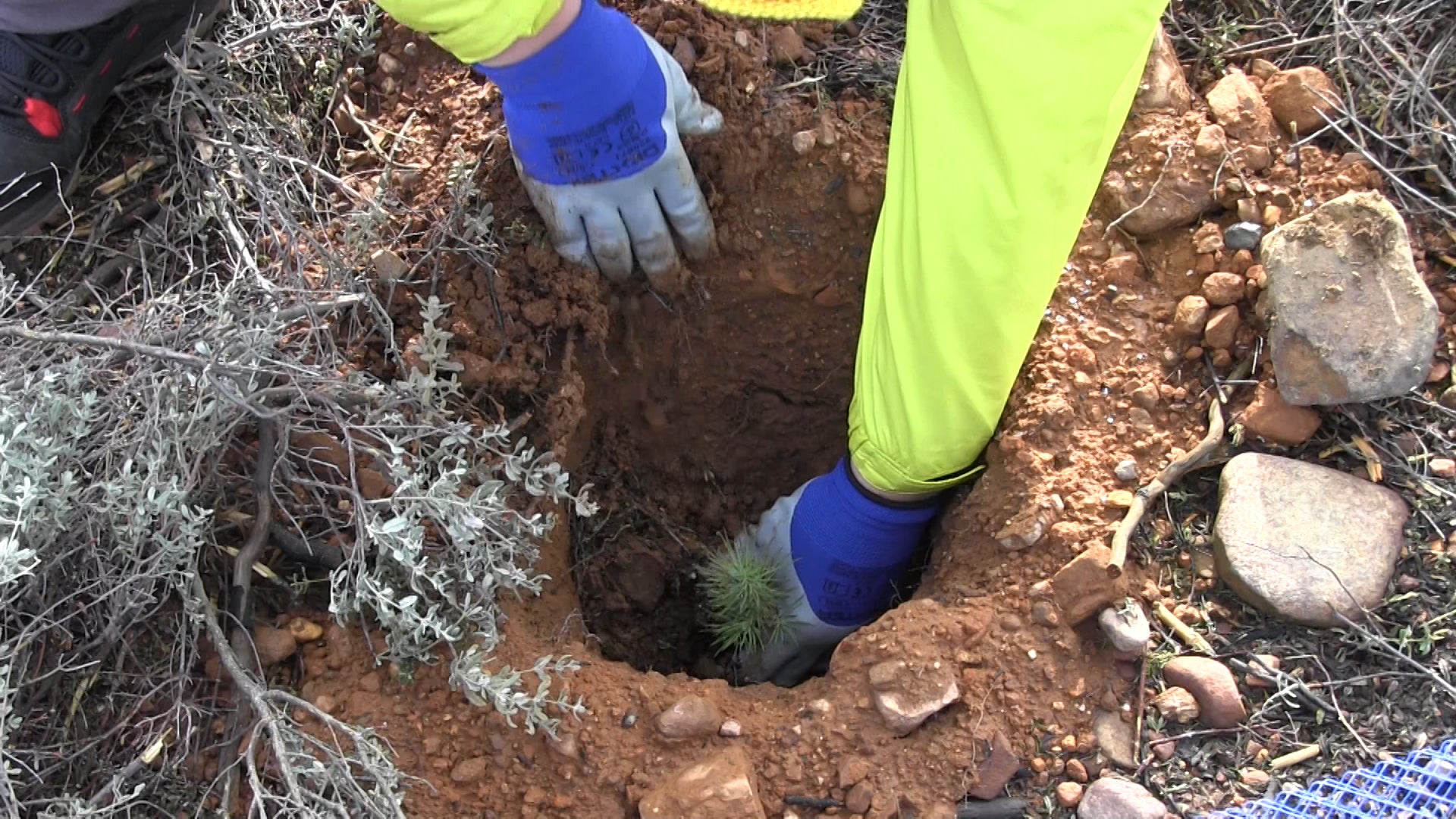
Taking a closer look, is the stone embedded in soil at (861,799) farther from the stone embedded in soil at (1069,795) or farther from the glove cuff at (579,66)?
the glove cuff at (579,66)

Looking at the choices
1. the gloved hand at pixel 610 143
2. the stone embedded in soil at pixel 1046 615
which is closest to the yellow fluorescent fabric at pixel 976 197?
the stone embedded in soil at pixel 1046 615

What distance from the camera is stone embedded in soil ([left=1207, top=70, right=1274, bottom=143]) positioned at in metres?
1.91

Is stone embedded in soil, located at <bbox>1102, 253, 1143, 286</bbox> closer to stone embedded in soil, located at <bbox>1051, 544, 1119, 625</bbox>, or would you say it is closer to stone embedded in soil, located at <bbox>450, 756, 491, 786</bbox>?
stone embedded in soil, located at <bbox>1051, 544, 1119, 625</bbox>

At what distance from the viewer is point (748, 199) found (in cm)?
210

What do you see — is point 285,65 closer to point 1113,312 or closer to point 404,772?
point 404,772

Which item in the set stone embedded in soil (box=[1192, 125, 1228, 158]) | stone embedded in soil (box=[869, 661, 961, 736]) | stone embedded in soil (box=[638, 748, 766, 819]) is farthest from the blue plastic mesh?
stone embedded in soil (box=[1192, 125, 1228, 158])

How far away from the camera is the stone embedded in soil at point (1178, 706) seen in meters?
1.53

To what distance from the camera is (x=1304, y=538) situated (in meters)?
1.59

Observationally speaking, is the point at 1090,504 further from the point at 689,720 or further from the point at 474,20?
the point at 474,20

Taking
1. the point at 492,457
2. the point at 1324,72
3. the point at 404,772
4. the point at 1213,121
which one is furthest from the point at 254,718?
the point at 1324,72

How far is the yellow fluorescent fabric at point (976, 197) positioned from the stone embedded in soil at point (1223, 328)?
1.15ft

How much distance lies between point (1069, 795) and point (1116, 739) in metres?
0.12

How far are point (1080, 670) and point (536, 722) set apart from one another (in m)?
0.83

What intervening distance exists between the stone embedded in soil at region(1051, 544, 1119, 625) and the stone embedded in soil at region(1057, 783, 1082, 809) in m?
0.24
